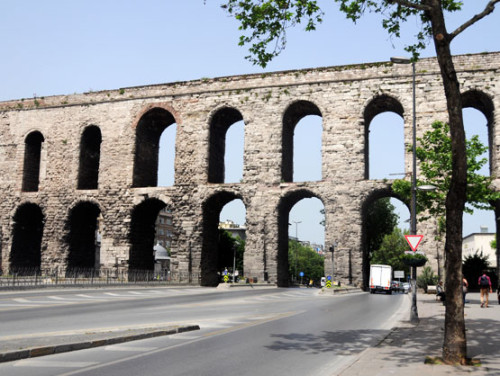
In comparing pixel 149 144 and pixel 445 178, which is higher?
pixel 149 144

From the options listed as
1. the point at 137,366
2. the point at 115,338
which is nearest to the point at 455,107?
the point at 137,366

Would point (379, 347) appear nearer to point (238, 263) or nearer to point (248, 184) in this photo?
point (248, 184)

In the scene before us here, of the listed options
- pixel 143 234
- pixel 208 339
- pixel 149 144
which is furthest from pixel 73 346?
pixel 149 144

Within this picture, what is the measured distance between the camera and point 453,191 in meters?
9.05

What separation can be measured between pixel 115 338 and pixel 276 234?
28236 millimetres

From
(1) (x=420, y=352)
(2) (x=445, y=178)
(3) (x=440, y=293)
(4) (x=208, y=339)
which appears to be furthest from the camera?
(2) (x=445, y=178)

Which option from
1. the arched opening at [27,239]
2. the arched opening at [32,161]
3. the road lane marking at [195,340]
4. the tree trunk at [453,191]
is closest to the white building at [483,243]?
the arched opening at [27,239]

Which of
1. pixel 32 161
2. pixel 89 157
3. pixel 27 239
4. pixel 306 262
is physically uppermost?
pixel 89 157

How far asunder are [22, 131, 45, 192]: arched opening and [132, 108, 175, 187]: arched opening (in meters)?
9.88

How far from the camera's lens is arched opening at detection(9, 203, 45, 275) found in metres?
44.2

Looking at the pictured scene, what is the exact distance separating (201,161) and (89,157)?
1083cm

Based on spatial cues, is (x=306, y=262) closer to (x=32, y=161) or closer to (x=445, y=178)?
(x=32, y=161)

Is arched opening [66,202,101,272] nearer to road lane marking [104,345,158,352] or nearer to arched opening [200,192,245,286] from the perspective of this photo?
arched opening [200,192,245,286]

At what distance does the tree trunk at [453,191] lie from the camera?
8714 mm
